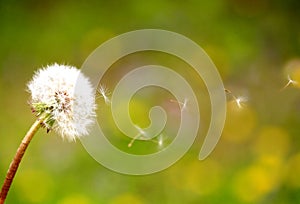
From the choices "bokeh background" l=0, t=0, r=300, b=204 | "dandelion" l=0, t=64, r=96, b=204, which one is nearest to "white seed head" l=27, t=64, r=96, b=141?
"dandelion" l=0, t=64, r=96, b=204

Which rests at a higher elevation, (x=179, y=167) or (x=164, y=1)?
(x=164, y=1)

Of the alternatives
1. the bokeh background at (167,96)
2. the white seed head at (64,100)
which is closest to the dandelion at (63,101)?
the white seed head at (64,100)

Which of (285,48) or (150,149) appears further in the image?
(285,48)

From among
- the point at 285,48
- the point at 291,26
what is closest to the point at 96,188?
the point at 285,48

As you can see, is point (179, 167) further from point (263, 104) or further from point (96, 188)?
point (263, 104)

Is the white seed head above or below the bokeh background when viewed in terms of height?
below

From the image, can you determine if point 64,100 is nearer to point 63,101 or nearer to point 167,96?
point 63,101

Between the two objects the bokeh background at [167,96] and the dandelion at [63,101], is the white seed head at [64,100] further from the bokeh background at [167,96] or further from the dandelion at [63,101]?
the bokeh background at [167,96]

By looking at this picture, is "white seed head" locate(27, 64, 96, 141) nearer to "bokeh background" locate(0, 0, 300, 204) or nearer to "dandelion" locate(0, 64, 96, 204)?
"dandelion" locate(0, 64, 96, 204)
